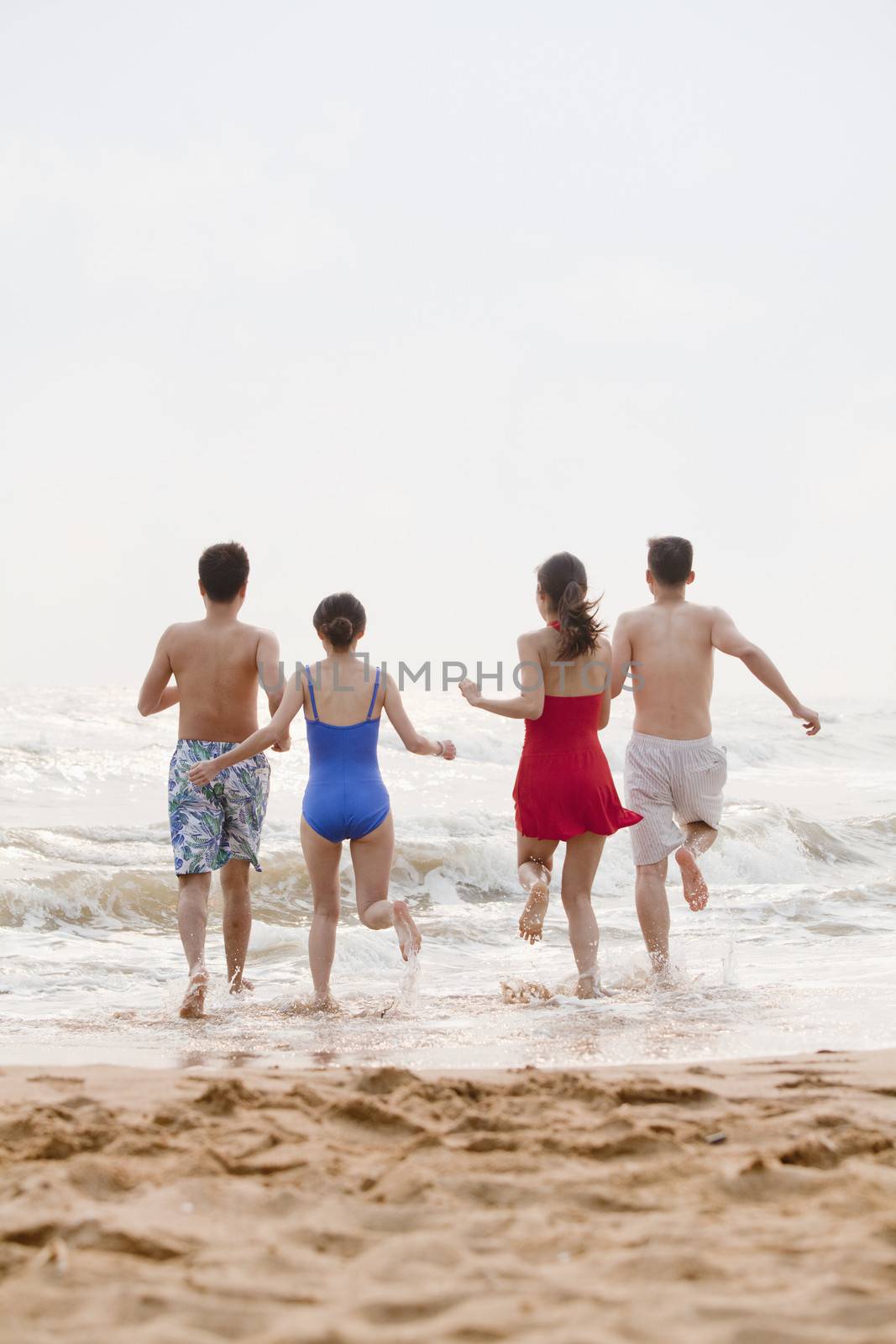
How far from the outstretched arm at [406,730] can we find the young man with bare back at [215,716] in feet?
1.80

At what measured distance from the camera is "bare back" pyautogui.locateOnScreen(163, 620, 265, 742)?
18.2ft

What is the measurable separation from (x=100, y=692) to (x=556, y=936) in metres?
16.1

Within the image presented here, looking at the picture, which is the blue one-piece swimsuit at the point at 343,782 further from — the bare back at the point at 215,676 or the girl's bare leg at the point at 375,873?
the bare back at the point at 215,676

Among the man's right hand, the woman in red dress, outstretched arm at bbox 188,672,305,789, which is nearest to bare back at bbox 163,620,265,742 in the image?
outstretched arm at bbox 188,672,305,789

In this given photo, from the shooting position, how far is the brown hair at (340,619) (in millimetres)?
5266

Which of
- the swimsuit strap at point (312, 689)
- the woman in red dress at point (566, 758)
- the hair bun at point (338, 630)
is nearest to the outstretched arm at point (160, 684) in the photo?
the swimsuit strap at point (312, 689)

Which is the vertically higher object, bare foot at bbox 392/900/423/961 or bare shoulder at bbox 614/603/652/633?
bare shoulder at bbox 614/603/652/633

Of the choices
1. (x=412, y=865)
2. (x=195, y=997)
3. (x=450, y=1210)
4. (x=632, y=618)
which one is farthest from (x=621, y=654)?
(x=412, y=865)

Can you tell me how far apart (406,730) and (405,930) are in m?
0.87

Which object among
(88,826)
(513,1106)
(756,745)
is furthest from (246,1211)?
(756,745)

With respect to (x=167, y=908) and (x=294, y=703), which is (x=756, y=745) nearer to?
(x=167, y=908)

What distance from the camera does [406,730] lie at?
208 inches

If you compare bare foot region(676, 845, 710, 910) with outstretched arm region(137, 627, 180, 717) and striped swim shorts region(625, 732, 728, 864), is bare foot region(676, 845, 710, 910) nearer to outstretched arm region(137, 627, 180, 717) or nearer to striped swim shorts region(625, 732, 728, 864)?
striped swim shorts region(625, 732, 728, 864)

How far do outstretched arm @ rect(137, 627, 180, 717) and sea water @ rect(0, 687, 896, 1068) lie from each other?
135cm
